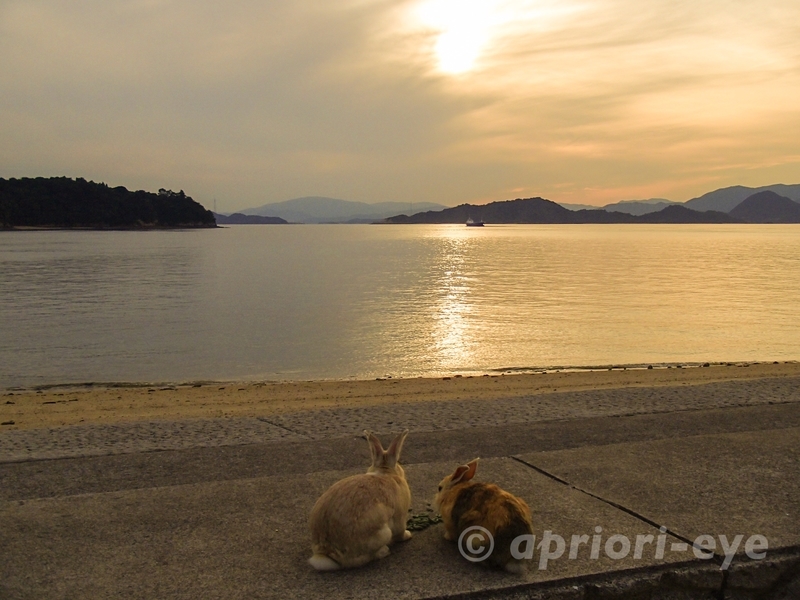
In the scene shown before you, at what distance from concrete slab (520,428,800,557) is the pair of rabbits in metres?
1.12

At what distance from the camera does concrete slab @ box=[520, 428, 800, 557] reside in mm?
4145

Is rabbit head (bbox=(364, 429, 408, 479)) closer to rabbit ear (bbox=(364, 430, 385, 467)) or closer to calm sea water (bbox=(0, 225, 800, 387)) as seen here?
rabbit ear (bbox=(364, 430, 385, 467))

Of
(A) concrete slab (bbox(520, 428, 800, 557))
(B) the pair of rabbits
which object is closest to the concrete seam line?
(A) concrete slab (bbox(520, 428, 800, 557))

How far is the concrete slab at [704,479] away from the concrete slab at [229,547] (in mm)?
288

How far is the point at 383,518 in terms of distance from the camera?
3.67 m

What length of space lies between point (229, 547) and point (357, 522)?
2.69 feet

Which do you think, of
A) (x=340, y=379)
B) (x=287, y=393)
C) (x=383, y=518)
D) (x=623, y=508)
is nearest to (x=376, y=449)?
(x=383, y=518)

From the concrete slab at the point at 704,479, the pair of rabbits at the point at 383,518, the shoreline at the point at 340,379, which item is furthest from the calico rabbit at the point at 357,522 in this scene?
the shoreline at the point at 340,379

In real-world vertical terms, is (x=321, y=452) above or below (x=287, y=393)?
above

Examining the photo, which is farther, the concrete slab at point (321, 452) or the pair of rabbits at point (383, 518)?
the concrete slab at point (321, 452)

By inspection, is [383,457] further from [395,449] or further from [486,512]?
[486,512]

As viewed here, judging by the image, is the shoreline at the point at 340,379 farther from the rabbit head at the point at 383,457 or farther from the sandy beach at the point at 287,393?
the rabbit head at the point at 383,457

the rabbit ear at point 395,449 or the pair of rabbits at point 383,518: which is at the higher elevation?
the rabbit ear at point 395,449

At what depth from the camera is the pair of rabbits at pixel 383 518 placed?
3.57m
